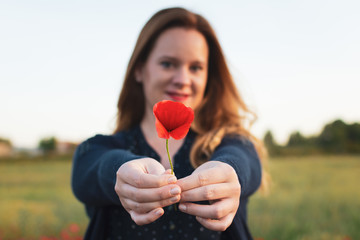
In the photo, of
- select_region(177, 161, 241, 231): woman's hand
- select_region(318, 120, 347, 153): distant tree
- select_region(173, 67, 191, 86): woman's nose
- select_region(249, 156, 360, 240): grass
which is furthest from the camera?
select_region(318, 120, 347, 153): distant tree

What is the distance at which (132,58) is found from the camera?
184 centimetres

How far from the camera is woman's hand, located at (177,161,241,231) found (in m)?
0.84

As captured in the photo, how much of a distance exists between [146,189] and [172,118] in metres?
0.21

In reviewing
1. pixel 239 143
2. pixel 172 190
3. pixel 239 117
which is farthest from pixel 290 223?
pixel 172 190

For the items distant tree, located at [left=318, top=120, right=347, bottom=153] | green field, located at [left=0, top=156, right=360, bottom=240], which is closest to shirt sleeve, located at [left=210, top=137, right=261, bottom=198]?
green field, located at [left=0, top=156, right=360, bottom=240]

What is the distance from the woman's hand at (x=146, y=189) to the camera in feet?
2.64

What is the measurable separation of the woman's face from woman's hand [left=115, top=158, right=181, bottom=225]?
673 millimetres

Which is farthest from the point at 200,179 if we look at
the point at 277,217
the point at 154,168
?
the point at 277,217

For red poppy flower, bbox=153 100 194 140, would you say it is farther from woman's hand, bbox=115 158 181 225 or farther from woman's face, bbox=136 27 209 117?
woman's face, bbox=136 27 209 117

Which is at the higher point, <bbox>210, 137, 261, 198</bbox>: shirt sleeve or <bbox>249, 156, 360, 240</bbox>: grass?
<bbox>210, 137, 261, 198</bbox>: shirt sleeve

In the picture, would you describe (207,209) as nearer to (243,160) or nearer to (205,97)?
(243,160)

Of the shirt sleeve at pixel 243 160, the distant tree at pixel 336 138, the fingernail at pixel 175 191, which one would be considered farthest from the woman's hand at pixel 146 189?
the distant tree at pixel 336 138

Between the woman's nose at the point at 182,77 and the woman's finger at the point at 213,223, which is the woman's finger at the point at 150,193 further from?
the woman's nose at the point at 182,77

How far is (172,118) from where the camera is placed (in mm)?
→ 757
